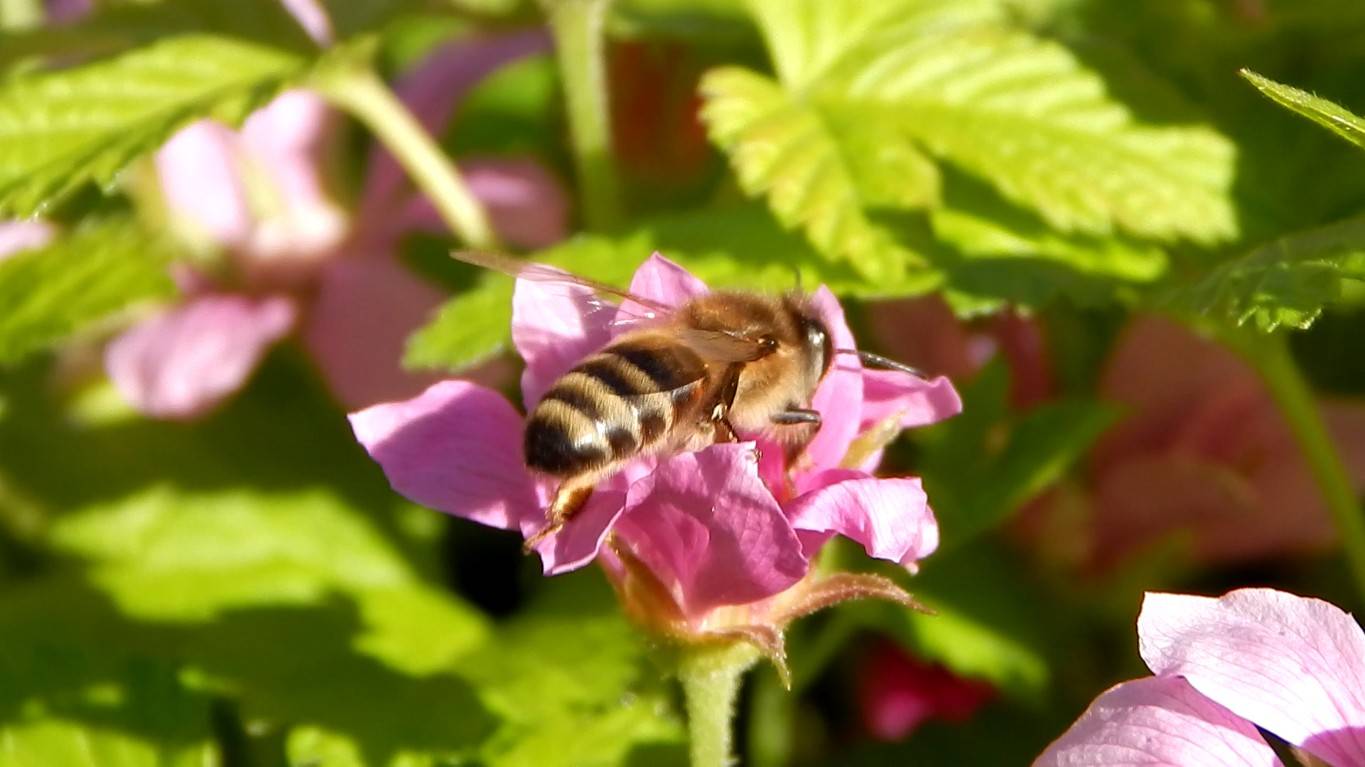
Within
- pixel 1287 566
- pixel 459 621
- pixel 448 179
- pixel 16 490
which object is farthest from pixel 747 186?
pixel 16 490

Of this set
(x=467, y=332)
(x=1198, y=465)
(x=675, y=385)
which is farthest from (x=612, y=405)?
(x=1198, y=465)

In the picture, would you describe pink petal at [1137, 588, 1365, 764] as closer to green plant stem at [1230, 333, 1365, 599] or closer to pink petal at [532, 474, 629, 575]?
pink petal at [532, 474, 629, 575]

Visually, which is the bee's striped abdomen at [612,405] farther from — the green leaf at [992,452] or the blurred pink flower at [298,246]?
the blurred pink flower at [298,246]

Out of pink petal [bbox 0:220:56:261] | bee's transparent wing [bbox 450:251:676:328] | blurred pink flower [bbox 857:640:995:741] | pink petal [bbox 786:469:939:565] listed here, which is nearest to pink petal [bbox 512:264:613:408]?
bee's transparent wing [bbox 450:251:676:328]

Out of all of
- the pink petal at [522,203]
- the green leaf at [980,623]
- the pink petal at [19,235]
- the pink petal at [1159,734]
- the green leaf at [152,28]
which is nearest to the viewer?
the pink petal at [1159,734]

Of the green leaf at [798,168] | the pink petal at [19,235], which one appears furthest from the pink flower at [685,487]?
the pink petal at [19,235]

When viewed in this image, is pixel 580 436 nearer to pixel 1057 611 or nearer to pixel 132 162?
pixel 132 162
